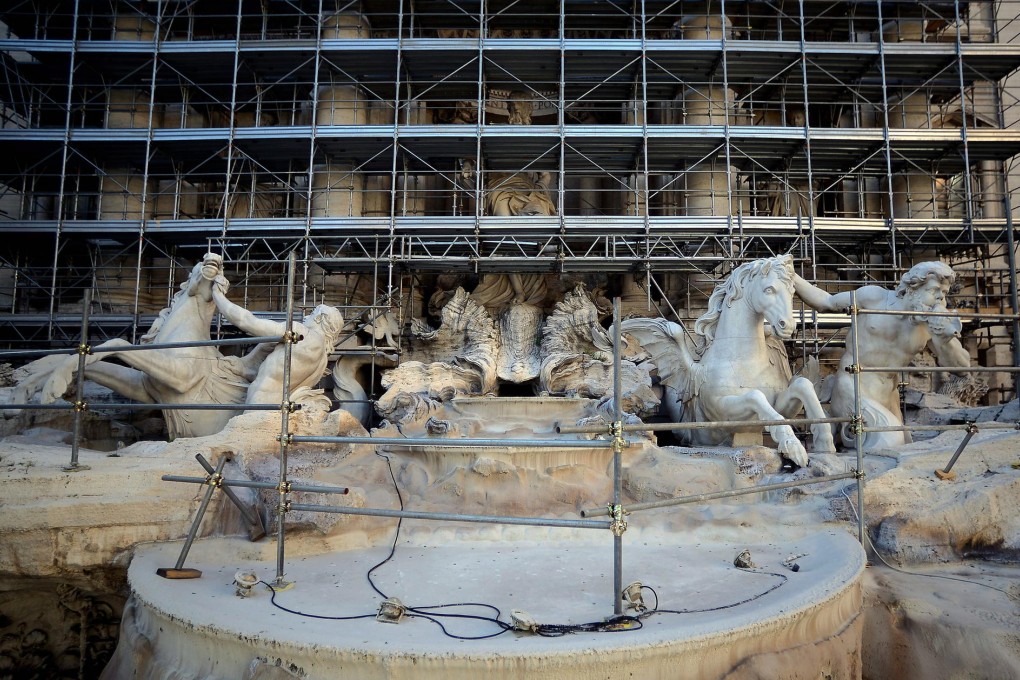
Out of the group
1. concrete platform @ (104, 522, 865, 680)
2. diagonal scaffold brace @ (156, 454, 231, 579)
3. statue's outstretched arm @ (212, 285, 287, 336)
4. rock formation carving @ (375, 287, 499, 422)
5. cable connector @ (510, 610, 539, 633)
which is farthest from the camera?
rock formation carving @ (375, 287, 499, 422)

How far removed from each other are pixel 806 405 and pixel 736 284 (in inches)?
46.4

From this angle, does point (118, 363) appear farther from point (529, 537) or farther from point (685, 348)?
point (685, 348)

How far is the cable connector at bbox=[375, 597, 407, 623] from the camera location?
2.80 meters

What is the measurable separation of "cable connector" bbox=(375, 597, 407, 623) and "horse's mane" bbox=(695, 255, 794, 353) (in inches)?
162

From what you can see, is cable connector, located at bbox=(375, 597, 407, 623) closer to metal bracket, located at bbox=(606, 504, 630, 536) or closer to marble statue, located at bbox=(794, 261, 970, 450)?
metal bracket, located at bbox=(606, 504, 630, 536)

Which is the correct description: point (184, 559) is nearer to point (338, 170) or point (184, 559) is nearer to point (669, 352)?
point (669, 352)

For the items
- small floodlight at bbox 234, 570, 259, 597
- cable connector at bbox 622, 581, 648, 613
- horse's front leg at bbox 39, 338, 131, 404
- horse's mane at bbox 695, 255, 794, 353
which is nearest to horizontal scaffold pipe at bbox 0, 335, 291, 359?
horse's front leg at bbox 39, 338, 131, 404

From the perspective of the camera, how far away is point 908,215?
431 inches

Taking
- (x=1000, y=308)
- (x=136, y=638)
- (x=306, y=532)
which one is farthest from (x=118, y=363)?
(x=1000, y=308)

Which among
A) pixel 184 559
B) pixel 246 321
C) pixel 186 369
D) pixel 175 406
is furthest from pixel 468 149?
pixel 184 559

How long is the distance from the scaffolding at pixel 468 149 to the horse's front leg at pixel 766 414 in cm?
301

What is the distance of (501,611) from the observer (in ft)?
9.82

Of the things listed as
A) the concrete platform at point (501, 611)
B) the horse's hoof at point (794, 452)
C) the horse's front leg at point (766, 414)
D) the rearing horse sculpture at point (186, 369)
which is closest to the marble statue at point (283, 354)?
the rearing horse sculpture at point (186, 369)

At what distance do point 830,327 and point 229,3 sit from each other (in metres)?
9.58
